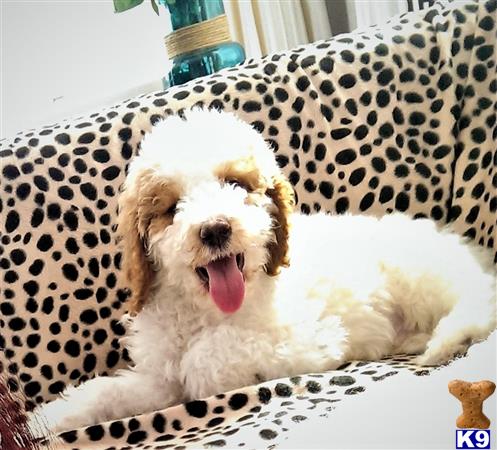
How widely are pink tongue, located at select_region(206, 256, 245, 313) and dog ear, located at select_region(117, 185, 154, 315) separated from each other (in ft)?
0.47

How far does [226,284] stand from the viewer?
1.17 meters

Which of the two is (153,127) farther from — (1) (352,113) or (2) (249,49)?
(2) (249,49)

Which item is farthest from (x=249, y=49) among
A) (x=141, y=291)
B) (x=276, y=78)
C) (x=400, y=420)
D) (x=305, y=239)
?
(x=400, y=420)

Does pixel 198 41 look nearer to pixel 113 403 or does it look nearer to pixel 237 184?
pixel 237 184

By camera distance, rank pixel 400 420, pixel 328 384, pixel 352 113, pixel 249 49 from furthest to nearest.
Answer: pixel 249 49, pixel 352 113, pixel 328 384, pixel 400 420

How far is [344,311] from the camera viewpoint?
4.11 ft

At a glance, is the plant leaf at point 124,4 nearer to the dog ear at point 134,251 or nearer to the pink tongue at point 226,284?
the dog ear at point 134,251

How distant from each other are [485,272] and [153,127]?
0.74m

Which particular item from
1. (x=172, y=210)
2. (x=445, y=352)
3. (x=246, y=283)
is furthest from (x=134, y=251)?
(x=445, y=352)

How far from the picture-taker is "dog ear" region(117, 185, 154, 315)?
121 centimetres

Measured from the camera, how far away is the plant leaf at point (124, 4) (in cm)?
162

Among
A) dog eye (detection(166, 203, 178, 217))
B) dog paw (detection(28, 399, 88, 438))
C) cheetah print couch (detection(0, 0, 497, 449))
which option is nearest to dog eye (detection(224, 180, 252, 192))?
dog eye (detection(166, 203, 178, 217))

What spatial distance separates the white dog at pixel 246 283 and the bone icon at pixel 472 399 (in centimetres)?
12

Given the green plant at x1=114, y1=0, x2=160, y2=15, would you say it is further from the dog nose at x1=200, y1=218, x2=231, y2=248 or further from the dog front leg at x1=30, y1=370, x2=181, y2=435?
the dog front leg at x1=30, y1=370, x2=181, y2=435
